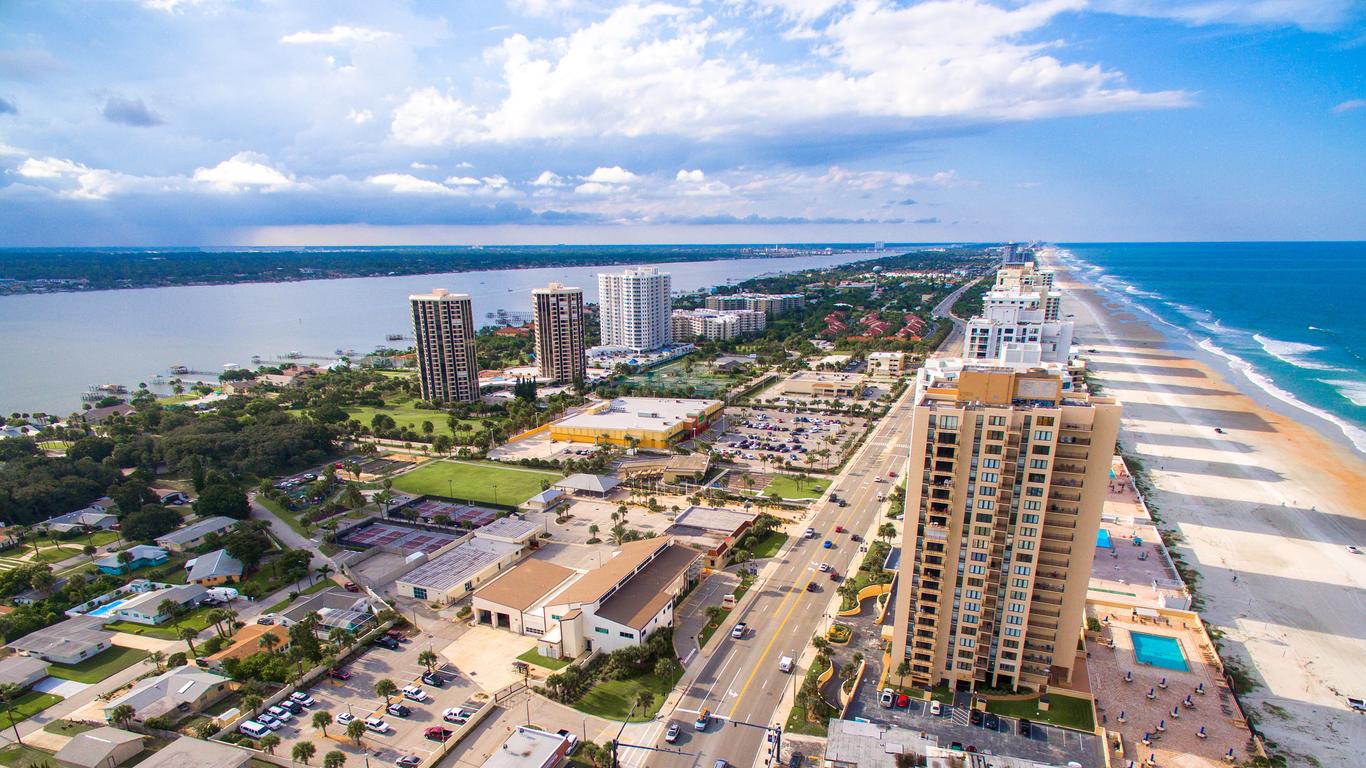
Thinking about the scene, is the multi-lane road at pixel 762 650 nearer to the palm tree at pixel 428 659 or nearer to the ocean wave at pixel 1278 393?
the palm tree at pixel 428 659

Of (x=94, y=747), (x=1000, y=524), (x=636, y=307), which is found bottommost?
(x=94, y=747)

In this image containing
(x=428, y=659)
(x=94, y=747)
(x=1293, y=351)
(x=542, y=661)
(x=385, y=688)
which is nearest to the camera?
(x=94, y=747)

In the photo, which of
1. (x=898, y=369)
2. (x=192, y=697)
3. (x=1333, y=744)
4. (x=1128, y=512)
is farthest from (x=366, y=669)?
(x=898, y=369)

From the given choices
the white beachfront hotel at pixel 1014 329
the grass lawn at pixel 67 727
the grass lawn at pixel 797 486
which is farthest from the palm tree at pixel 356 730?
the white beachfront hotel at pixel 1014 329

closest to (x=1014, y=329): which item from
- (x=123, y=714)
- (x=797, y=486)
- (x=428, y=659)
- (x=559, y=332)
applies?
(x=797, y=486)

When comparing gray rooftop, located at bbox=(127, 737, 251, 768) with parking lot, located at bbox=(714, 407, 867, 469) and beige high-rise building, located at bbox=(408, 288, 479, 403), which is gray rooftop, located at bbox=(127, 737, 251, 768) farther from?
beige high-rise building, located at bbox=(408, 288, 479, 403)

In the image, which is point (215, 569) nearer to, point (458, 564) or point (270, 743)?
point (458, 564)
